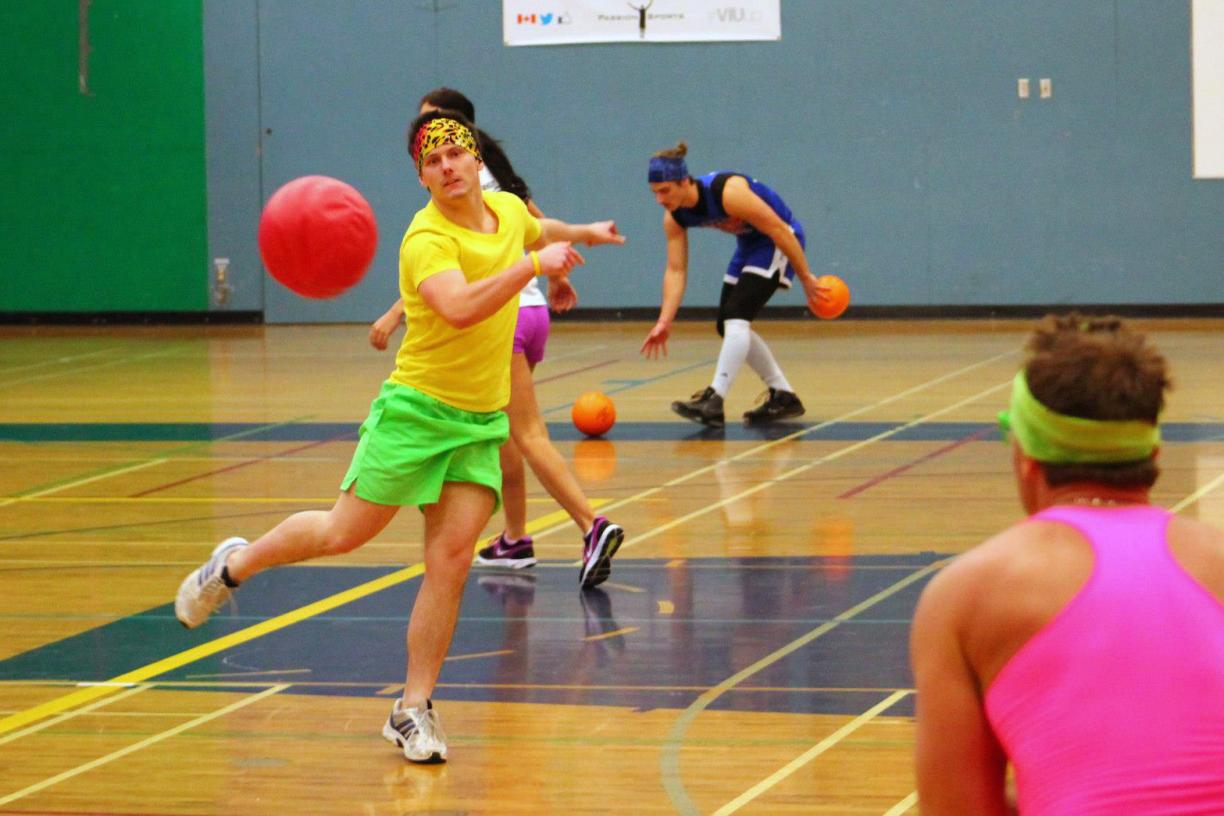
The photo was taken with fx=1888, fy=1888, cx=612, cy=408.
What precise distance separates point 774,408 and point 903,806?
23.6 feet

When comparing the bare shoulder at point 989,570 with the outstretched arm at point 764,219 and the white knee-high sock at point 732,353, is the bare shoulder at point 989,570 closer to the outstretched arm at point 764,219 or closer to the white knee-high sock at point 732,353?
the outstretched arm at point 764,219

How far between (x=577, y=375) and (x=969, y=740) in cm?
1222

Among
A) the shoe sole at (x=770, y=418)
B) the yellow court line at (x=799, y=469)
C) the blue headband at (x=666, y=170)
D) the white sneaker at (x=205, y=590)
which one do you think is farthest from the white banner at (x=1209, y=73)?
the white sneaker at (x=205, y=590)

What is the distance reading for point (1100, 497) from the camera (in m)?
2.19

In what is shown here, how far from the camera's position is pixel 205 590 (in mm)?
5207

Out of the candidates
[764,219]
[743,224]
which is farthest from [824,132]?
[764,219]

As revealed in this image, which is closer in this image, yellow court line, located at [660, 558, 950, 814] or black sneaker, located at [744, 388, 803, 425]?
yellow court line, located at [660, 558, 950, 814]

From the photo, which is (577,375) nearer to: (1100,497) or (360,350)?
(360,350)

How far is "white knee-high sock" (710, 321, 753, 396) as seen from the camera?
37.0ft

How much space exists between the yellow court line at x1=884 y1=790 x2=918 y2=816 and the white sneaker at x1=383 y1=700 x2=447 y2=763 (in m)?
1.14

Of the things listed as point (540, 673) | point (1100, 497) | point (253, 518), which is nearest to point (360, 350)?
point (253, 518)

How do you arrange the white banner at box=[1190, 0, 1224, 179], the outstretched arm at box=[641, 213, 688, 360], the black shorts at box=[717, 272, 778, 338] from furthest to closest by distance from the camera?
the white banner at box=[1190, 0, 1224, 179] < the black shorts at box=[717, 272, 778, 338] < the outstretched arm at box=[641, 213, 688, 360]

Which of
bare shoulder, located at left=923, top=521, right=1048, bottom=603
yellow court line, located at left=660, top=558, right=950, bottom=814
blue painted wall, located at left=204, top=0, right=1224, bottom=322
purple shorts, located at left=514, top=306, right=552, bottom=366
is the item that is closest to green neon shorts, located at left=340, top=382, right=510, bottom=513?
yellow court line, located at left=660, top=558, right=950, bottom=814

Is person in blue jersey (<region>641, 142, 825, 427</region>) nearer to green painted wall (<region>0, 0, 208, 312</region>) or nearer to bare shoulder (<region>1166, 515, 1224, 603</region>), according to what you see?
bare shoulder (<region>1166, 515, 1224, 603</region>)
